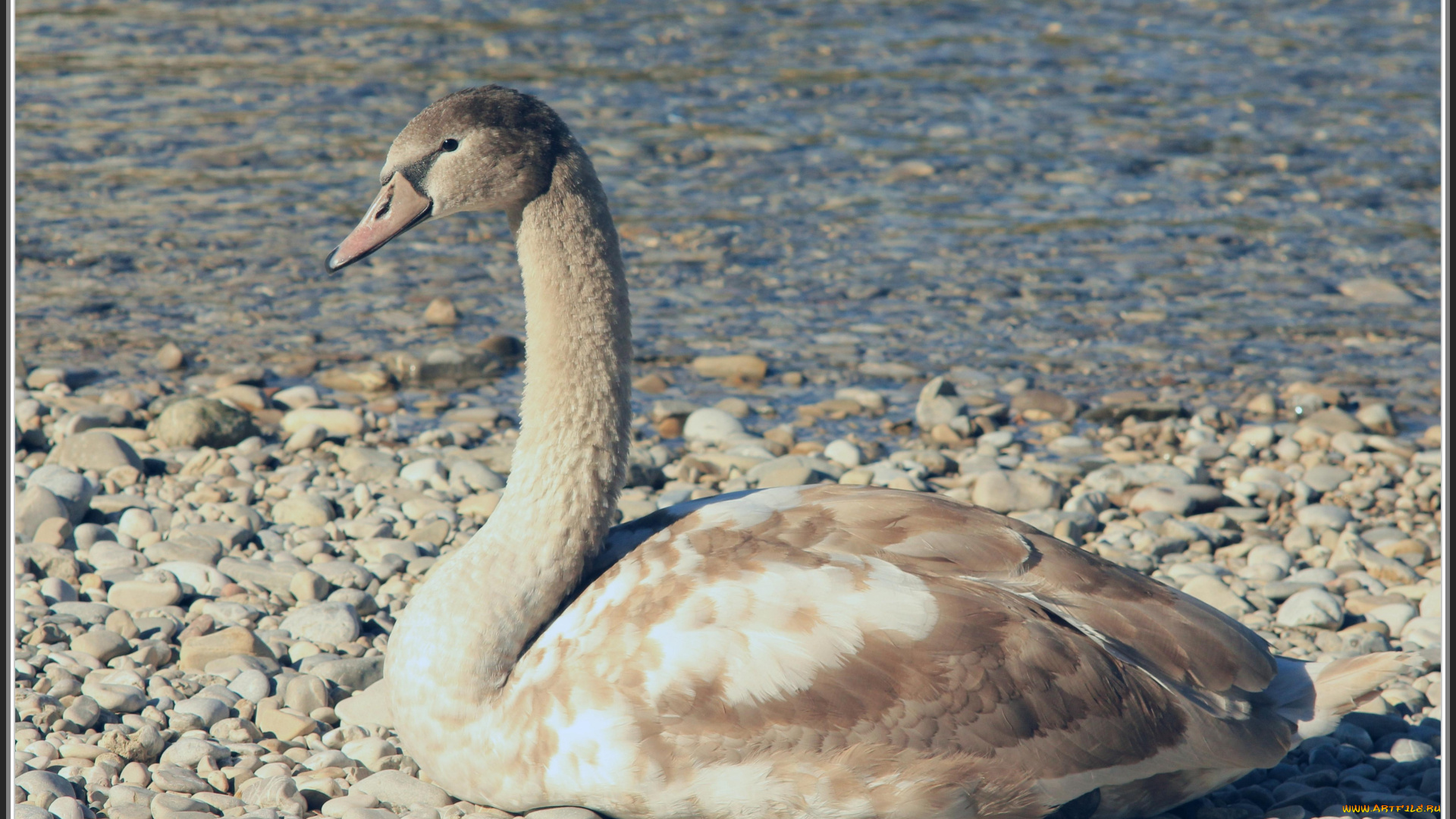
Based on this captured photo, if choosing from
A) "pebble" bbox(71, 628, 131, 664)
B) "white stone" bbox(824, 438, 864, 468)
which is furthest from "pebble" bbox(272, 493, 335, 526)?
"white stone" bbox(824, 438, 864, 468)

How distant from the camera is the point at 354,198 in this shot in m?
10.5

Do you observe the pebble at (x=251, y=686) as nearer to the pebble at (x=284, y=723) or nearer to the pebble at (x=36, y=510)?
the pebble at (x=284, y=723)

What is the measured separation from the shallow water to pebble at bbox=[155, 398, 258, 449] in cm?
117

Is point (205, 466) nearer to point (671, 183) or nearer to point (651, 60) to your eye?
point (671, 183)

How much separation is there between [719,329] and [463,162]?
467 cm

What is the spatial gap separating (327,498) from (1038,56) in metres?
10.3

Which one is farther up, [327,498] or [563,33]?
[563,33]

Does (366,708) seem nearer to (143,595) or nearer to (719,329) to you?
(143,595)

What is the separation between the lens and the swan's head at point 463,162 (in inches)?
156

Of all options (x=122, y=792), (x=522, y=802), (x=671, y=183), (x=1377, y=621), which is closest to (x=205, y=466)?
(x=122, y=792)

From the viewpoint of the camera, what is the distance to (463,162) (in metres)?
3.97

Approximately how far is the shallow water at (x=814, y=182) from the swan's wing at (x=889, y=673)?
12.6ft

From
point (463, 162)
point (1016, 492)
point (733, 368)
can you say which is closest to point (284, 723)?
point (463, 162)

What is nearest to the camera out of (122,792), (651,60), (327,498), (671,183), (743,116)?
(122,792)
